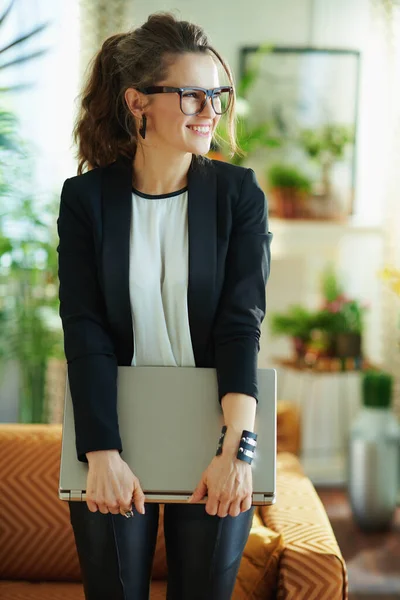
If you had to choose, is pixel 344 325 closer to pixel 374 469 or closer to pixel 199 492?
pixel 374 469

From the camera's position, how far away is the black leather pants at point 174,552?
1.39 metres

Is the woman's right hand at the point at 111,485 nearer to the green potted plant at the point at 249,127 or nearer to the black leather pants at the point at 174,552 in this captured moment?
the black leather pants at the point at 174,552

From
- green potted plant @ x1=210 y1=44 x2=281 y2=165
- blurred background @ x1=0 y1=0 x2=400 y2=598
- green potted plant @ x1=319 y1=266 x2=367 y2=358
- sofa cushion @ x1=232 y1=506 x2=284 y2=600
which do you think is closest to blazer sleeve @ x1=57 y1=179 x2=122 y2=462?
sofa cushion @ x1=232 y1=506 x2=284 y2=600

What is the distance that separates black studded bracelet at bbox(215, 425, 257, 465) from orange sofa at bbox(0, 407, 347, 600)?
18.9 inches

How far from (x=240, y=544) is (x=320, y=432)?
3.27 meters

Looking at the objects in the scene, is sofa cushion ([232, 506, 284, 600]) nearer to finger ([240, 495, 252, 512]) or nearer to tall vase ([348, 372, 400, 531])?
finger ([240, 495, 252, 512])

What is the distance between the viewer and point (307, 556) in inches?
66.9

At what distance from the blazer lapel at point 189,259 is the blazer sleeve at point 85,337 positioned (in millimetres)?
36

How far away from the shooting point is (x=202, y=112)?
1437 millimetres

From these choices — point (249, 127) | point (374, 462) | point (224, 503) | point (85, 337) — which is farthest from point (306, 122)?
point (224, 503)

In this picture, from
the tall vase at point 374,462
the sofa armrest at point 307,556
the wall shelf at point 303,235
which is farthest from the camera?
the wall shelf at point 303,235

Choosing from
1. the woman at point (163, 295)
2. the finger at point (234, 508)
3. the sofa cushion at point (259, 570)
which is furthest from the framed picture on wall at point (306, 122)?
the finger at point (234, 508)

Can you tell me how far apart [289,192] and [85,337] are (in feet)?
9.92

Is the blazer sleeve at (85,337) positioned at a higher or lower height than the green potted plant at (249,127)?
lower
